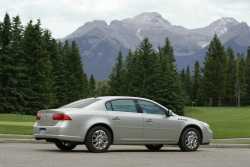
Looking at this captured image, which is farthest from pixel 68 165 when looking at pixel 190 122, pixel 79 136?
pixel 190 122

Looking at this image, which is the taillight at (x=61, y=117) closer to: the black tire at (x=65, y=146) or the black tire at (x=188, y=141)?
the black tire at (x=65, y=146)

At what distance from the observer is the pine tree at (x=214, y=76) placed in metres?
120

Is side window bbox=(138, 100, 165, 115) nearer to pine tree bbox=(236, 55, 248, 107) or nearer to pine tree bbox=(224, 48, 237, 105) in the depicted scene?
pine tree bbox=(236, 55, 248, 107)

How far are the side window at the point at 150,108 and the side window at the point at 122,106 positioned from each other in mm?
291

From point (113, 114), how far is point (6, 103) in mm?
54786

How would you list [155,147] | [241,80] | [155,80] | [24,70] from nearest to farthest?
[155,147]
[24,70]
[155,80]
[241,80]

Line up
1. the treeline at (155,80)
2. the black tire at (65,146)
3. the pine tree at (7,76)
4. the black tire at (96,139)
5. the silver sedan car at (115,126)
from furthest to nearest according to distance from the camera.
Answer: the treeline at (155,80), the pine tree at (7,76), the black tire at (65,146), the black tire at (96,139), the silver sedan car at (115,126)

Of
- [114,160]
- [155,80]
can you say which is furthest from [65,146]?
[155,80]

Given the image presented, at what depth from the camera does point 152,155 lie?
55.7ft

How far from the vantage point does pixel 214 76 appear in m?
121

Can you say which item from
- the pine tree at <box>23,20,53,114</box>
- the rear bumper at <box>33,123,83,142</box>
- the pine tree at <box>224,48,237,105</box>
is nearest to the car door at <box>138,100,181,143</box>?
the rear bumper at <box>33,123,83,142</box>

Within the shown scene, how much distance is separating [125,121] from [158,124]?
1116mm

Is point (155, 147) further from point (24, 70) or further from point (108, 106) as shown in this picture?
point (24, 70)

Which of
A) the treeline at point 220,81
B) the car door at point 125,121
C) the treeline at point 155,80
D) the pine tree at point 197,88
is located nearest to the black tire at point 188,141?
the car door at point 125,121
